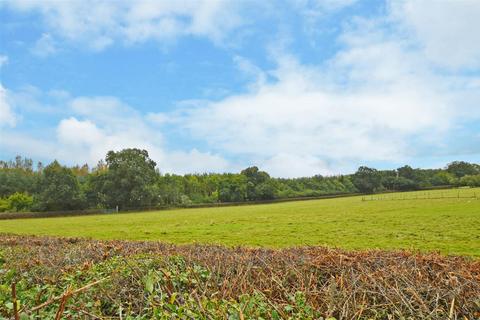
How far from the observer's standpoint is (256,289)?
3.15 m

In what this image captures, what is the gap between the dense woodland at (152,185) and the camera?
7975 cm

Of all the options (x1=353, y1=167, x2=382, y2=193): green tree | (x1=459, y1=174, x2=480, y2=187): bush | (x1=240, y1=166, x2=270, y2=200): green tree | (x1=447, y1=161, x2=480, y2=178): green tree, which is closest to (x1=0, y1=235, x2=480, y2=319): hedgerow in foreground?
(x1=240, y1=166, x2=270, y2=200): green tree

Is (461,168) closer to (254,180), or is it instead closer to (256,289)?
Result: (254,180)

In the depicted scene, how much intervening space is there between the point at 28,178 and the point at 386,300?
12264cm

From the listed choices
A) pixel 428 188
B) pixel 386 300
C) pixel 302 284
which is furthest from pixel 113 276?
pixel 428 188

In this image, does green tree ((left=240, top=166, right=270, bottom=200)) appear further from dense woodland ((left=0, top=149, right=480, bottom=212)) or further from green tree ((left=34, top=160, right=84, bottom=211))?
green tree ((left=34, top=160, right=84, bottom=211))

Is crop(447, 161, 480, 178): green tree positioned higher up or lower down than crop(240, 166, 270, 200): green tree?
higher up

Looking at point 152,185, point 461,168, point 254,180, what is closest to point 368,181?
point 254,180

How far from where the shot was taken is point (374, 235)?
2086 centimetres

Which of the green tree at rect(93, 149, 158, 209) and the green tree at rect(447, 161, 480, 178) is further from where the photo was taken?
the green tree at rect(447, 161, 480, 178)

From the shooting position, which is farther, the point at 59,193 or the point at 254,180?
the point at 254,180

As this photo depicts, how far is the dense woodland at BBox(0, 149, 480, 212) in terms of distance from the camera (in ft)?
262

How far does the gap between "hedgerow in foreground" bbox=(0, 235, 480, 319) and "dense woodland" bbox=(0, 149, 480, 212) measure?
78.1 m

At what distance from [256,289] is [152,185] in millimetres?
85084
